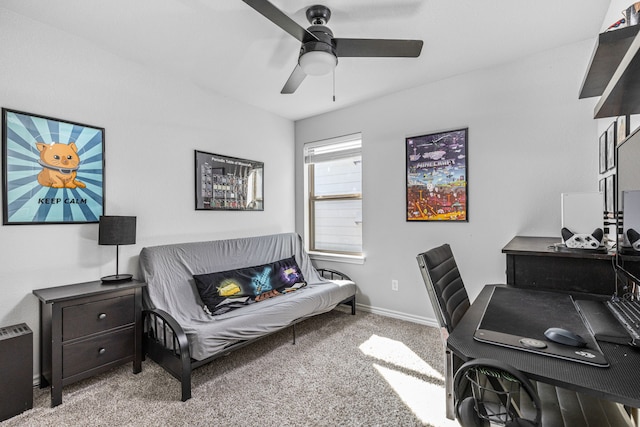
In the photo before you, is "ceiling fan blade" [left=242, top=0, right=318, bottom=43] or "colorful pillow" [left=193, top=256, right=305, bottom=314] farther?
"colorful pillow" [left=193, top=256, right=305, bottom=314]

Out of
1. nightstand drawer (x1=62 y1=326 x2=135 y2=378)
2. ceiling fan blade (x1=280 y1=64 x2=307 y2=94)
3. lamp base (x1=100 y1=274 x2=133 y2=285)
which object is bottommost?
nightstand drawer (x1=62 y1=326 x2=135 y2=378)

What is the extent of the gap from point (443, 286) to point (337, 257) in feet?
7.98

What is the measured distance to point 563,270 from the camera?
1574 mm

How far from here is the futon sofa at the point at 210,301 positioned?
6.73 feet

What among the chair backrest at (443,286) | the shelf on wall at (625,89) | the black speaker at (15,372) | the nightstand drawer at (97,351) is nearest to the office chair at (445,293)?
the chair backrest at (443,286)

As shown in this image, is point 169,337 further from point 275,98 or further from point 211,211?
point 275,98

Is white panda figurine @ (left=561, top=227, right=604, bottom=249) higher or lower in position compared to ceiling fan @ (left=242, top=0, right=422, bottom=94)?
lower

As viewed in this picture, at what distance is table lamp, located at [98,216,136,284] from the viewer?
219 cm

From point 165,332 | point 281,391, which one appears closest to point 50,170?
point 165,332

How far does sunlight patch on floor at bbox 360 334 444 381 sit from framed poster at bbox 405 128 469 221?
1.24 meters

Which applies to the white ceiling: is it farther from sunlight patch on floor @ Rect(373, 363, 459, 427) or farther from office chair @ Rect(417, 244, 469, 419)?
sunlight patch on floor @ Rect(373, 363, 459, 427)

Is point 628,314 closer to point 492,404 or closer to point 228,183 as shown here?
point 492,404

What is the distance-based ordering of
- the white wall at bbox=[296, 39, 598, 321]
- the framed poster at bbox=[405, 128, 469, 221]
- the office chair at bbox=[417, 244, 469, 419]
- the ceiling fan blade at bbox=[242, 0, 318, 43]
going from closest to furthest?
the office chair at bbox=[417, 244, 469, 419]
the ceiling fan blade at bbox=[242, 0, 318, 43]
the white wall at bbox=[296, 39, 598, 321]
the framed poster at bbox=[405, 128, 469, 221]

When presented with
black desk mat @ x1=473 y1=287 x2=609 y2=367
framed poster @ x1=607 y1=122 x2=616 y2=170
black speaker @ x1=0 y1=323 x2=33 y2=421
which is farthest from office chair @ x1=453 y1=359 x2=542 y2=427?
black speaker @ x1=0 y1=323 x2=33 y2=421
